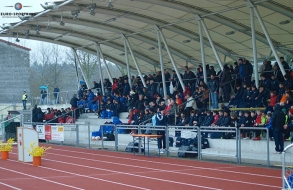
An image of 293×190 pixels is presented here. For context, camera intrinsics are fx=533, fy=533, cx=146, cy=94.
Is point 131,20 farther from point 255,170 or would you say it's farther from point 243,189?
point 243,189

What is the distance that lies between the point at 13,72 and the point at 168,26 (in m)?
29.4

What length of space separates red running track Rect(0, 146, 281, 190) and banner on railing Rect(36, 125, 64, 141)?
6.87 metres

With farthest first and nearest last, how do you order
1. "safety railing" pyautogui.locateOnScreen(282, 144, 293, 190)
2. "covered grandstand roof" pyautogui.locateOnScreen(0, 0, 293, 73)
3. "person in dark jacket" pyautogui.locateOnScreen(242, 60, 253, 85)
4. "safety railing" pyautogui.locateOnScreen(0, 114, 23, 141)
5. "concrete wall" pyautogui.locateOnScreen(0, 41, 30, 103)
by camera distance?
1. "concrete wall" pyautogui.locateOnScreen(0, 41, 30, 103)
2. "safety railing" pyautogui.locateOnScreen(0, 114, 23, 141)
3. "person in dark jacket" pyautogui.locateOnScreen(242, 60, 253, 85)
4. "covered grandstand roof" pyautogui.locateOnScreen(0, 0, 293, 73)
5. "safety railing" pyautogui.locateOnScreen(282, 144, 293, 190)

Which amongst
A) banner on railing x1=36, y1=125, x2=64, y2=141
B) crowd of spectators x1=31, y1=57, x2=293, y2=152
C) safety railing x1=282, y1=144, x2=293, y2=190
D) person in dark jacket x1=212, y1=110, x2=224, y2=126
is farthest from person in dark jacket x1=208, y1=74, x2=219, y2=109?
safety railing x1=282, y1=144, x2=293, y2=190

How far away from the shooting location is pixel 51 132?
29.0 m

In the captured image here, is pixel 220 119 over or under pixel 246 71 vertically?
under

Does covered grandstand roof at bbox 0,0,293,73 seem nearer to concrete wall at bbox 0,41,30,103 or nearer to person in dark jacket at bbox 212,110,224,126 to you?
person in dark jacket at bbox 212,110,224,126

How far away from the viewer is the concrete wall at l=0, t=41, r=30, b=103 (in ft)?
176

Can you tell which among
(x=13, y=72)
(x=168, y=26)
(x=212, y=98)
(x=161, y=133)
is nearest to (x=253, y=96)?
(x=212, y=98)

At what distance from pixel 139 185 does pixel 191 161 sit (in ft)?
20.3

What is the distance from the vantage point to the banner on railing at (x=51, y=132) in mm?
27938

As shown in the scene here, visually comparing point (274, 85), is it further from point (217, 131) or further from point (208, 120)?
point (217, 131)

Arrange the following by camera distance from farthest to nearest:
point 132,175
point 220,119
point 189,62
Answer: point 189,62, point 220,119, point 132,175

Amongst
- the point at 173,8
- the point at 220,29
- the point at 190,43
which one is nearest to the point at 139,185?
the point at 173,8
